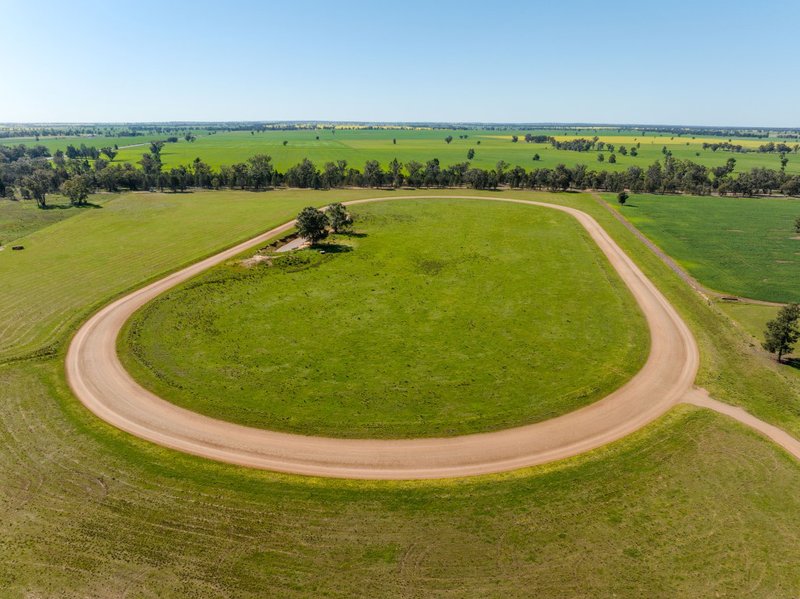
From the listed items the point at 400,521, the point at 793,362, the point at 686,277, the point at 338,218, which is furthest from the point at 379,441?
the point at 338,218

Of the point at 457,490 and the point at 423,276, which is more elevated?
the point at 423,276

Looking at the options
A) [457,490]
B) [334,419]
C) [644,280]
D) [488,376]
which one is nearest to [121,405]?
[334,419]

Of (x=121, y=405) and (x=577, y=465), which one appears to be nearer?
(x=577, y=465)

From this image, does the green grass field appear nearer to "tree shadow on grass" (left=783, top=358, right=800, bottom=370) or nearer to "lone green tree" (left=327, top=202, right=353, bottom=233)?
"tree shadow on grass" (left=783, top=358, right=800, bottom=370)

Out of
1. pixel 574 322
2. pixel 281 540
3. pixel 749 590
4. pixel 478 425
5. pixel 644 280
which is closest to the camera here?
pixel 749 590

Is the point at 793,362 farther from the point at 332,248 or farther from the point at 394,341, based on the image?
the point at 332,248

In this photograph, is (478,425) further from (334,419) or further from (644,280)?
(644,280)
